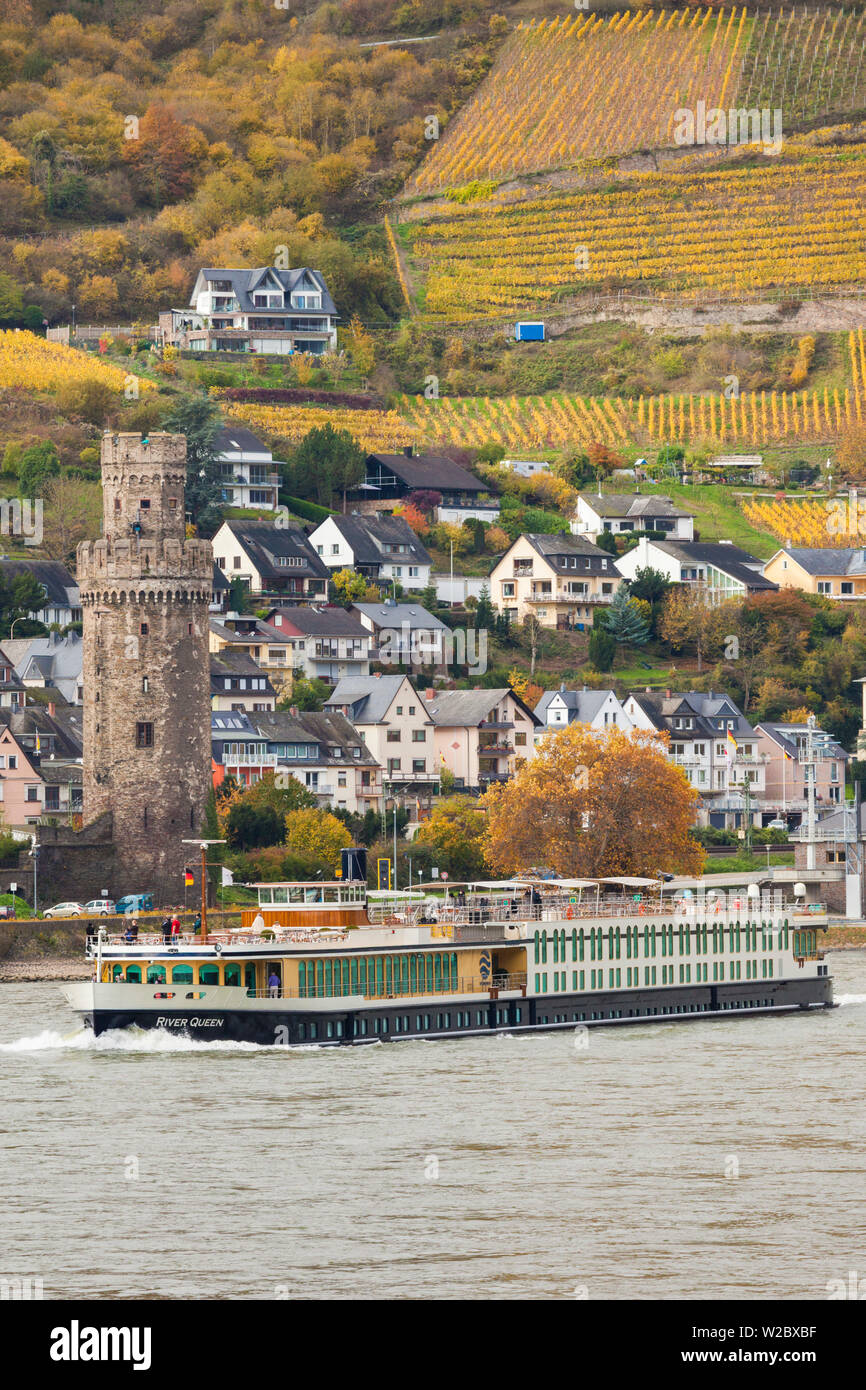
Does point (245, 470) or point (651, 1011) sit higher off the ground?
point (245, 470)

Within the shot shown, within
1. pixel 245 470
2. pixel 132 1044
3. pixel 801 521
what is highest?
pixel 245 470

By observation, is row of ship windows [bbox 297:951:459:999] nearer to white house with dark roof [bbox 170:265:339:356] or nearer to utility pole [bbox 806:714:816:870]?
utility pole [bbox 806:714:816:870]

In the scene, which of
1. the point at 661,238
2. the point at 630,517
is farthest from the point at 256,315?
the point at 630,517

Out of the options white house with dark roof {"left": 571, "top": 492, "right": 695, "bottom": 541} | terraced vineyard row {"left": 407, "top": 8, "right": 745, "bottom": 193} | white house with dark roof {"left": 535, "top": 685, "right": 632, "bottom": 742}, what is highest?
terraced vineyard row {"left": 407, "top": 8, "right": 745, "bottom": 193}

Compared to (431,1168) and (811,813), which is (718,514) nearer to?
(811,813)

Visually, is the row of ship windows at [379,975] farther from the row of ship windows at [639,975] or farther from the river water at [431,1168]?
the row of ship windows at [639,975]

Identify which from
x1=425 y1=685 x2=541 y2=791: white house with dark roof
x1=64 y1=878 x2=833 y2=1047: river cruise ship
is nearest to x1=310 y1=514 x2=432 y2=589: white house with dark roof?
x1=425 y1=685 x2=541 y2=791: white house with dark roof

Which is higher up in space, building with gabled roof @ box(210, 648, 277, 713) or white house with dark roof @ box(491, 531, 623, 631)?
white house with dark roof @ box(491, 531, 623, 631)
